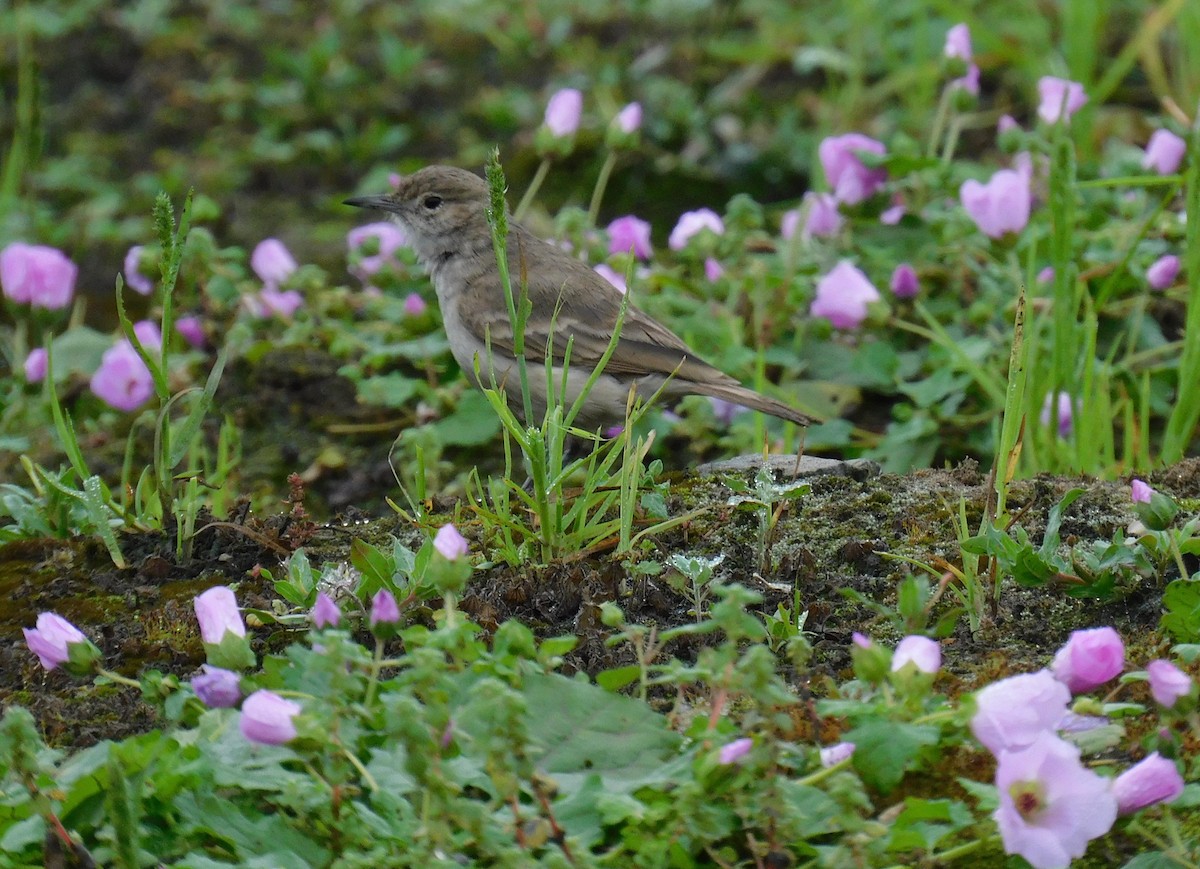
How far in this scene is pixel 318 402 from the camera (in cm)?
553

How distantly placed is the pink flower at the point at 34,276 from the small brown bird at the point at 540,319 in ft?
3.58

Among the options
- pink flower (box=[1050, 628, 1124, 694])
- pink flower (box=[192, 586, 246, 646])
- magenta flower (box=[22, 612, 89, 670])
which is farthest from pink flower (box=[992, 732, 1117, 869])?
magenta flower (box=[22, 612, 89, 670])

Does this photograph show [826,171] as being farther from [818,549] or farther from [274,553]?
[274,553]

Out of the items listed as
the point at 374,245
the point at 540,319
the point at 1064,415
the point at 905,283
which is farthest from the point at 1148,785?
the point at 374,245

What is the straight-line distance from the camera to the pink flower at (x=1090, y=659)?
8.23 feet

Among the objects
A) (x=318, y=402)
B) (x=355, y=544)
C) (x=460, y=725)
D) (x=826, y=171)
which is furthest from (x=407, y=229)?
(x=460, y=725)

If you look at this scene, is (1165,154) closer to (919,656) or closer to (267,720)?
(919,656)

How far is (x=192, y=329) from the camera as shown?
572 cm

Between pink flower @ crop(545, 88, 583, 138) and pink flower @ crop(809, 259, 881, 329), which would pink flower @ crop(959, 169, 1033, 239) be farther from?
pink flower @ crop(545, 88, 583, 138)

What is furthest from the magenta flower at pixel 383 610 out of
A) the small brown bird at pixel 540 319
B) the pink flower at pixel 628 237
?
the pink flower at pixel 628 237

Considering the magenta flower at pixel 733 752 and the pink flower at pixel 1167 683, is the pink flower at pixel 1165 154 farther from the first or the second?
the magenta flower at pixel 733 752

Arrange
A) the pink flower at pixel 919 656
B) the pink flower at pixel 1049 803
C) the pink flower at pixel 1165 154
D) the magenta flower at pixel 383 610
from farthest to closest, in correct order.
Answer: the pink flower at pixel 1165 154 → the magenta flower at pixel 383 610 → the pink flower at pixel 919 656 → the pink flower at pixel 1049 803

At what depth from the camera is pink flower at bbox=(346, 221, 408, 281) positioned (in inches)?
230

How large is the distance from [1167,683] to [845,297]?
9.88ft
